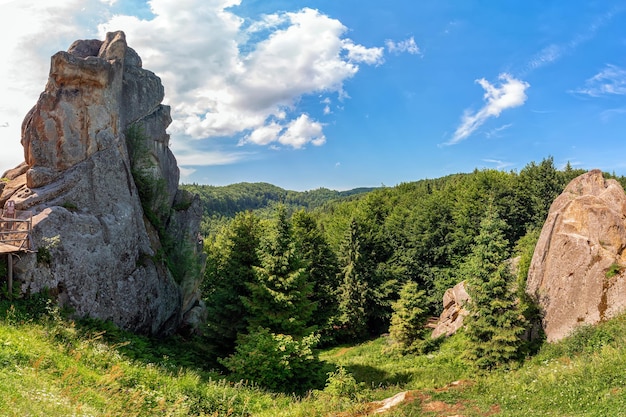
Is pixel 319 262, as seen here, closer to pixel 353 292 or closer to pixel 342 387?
pixel 353 292

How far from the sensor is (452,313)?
30812 mm

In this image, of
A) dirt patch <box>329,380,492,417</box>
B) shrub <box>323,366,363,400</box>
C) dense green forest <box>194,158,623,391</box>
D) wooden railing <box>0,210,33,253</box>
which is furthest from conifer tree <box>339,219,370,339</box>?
wooden railing <box>0,210,33,253</box>

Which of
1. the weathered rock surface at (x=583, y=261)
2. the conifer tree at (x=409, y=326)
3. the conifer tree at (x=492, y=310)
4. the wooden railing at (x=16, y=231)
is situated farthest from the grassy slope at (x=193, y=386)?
the conifer tree at (x=409, y=326)

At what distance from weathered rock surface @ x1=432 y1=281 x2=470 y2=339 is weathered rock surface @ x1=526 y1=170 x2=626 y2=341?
319 inches

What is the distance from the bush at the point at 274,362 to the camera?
15773mm

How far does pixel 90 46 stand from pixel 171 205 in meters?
11.0

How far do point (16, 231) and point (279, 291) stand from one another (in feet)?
37.1

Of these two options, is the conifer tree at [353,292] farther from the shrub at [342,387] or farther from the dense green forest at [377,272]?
the shrub at [342,387]

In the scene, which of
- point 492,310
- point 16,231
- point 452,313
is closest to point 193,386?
point 16,231

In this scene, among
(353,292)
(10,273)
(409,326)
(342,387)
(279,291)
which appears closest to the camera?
(10,273)

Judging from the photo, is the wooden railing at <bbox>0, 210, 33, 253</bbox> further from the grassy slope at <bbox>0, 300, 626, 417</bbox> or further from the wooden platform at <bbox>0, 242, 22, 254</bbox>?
the grassy slope at <bbox>0, 300, 626, 417</bbox>

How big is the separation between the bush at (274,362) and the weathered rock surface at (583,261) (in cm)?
1315

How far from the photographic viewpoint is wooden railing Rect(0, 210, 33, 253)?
44.5 ft

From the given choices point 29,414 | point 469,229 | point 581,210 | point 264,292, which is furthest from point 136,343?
point 469,229
